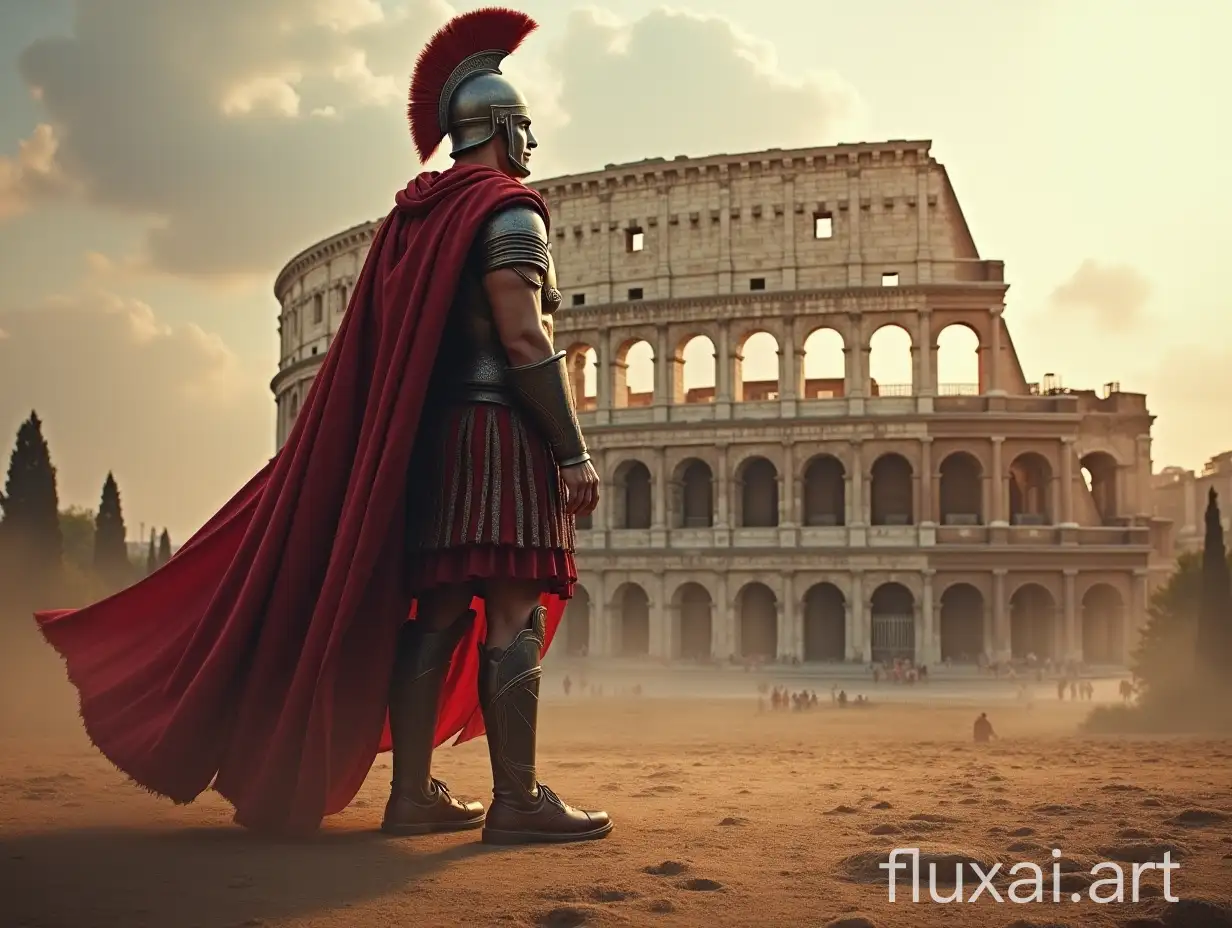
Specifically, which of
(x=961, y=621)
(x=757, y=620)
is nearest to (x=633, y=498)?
(x=757, y=620)

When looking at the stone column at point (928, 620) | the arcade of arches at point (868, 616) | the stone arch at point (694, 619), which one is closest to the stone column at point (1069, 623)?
the arcade of arches at point (868, 616)

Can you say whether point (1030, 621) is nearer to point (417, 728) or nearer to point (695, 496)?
point (695, 496)

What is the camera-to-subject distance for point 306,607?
470 cm

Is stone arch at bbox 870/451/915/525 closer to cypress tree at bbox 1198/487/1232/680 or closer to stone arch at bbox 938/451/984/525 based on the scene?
stone arch at bbox 938/451/984/525

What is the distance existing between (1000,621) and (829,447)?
7337 mm

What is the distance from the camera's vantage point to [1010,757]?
8688 millimetres

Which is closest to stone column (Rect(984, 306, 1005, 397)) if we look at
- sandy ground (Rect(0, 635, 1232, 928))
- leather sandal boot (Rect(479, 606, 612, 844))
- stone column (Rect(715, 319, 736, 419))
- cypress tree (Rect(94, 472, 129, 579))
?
stone column (Rect(715, 319, 736, 419))

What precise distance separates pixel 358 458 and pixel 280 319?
53254mm

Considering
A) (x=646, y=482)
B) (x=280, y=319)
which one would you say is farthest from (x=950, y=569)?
(x=280, y=319)

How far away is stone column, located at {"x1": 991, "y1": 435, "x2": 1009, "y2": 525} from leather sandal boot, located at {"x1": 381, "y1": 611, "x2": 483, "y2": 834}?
114 feet

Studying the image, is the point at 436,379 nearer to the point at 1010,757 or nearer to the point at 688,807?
the point at 688,807

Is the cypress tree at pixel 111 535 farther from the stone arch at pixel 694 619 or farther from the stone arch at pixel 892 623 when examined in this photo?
the stone arch at pixel 892 623

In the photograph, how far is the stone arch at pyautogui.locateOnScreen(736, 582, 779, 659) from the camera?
3916cm

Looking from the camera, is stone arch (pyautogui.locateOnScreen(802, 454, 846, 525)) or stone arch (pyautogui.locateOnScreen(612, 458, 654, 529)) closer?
stone arch (pyautogui.locateOnScreen(802, 454, 846, 525))
